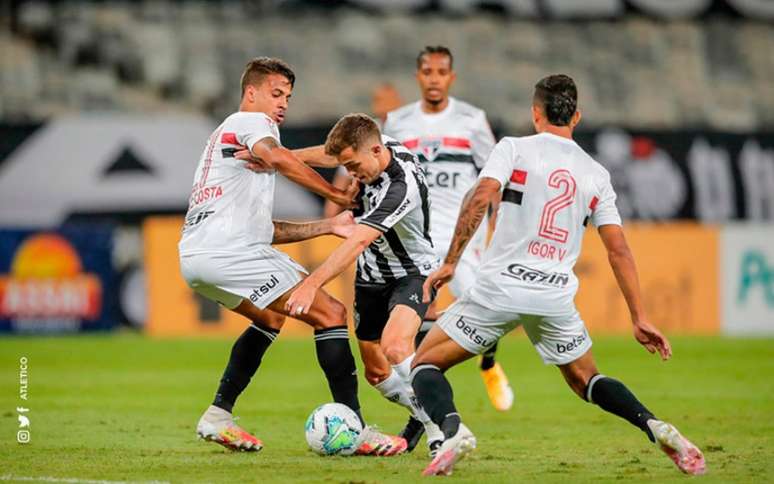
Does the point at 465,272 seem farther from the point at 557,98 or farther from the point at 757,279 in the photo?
the point at 757,279

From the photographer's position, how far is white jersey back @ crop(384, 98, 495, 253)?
1078cm

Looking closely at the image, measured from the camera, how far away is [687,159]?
2078 centimetres

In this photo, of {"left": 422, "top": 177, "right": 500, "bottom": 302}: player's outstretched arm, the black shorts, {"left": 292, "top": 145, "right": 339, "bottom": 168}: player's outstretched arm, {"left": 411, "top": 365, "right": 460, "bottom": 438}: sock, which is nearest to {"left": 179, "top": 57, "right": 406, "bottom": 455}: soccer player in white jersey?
the black shorts

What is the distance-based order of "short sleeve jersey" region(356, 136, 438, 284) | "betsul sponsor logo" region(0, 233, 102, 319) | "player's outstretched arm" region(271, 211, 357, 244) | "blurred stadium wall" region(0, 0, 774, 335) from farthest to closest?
"blurred stadium wall" region(0, 0, 774, 335), "betsul sponsor logo" region(0, 233, 102, 319), "player's outstretched arm" region(271, 211, 357, 244), "short sleeve jersey" region(356, 136, 438, 284)

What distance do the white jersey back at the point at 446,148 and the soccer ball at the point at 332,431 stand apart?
9.98ft

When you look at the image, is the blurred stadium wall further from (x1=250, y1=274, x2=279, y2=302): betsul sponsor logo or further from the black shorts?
(x1=250, y1=274, x2=279, y2=302): betsul sponsor logo

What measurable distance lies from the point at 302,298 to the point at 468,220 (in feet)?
3.35

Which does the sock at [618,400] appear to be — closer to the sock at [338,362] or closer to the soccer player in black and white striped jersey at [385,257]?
the soccer player in black and white striped jersey at [385,257]

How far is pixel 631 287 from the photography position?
7148 millimetres

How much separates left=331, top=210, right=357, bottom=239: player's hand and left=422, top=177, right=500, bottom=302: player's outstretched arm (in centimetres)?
99

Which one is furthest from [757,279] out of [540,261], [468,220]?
[468,220]

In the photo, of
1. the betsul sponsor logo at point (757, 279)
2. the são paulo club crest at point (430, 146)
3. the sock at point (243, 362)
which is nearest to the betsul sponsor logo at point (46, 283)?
the betsul sponsor logo at point (757, 279)

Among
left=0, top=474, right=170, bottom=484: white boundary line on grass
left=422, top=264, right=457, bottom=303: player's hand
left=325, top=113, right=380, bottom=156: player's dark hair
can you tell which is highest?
left=325, top=113, right=380, bottom=156: player's dark hair

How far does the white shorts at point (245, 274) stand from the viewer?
7969 millimetres
